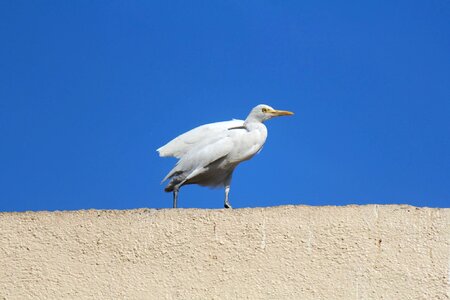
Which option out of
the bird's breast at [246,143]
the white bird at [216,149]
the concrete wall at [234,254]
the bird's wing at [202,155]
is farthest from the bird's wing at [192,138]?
the concrete wall at [234,254]

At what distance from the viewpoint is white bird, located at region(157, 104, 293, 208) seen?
29.7 feet

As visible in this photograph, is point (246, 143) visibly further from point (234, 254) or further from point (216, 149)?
point (234, 254)

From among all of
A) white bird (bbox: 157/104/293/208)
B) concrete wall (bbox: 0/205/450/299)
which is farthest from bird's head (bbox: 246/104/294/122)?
concrete wall (bbox: 0/205/450/299)

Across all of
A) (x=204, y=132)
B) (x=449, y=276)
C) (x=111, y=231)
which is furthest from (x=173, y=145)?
(x=449, y=276)

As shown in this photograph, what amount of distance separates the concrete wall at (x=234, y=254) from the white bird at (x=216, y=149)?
302cm

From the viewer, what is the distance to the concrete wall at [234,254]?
5.85 meters

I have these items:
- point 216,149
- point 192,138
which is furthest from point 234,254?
point 192,138

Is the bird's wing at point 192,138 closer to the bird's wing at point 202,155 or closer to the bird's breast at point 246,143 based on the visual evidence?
the bird's wing at point 202,155

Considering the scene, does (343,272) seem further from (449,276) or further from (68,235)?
(68,235)

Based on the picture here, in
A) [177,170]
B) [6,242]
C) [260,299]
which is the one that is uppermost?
[177,170]

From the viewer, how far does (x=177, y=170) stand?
9203mm

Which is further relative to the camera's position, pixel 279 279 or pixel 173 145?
pixel 173 145

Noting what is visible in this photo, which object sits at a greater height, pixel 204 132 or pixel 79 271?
pixel 204 132

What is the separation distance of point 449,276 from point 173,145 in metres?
4.24
